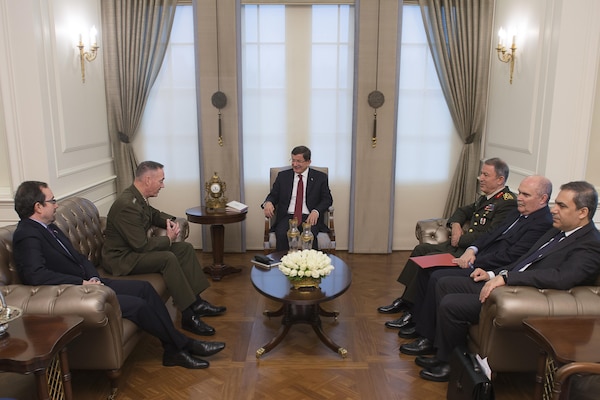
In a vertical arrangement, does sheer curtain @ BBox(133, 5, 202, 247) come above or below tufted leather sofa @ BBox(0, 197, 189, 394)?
above

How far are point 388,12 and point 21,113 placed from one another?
3.44 metres

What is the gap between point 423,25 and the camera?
4.91m

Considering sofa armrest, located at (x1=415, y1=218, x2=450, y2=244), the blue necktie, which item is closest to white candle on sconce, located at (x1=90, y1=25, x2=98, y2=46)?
the blue necktie

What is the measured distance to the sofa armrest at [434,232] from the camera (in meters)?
3.82

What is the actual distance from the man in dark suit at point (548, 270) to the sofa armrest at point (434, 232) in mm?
924

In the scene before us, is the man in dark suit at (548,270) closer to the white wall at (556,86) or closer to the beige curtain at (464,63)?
the white wall at (556,86)

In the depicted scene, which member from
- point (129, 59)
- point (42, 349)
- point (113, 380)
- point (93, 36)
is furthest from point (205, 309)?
point (129, 59)

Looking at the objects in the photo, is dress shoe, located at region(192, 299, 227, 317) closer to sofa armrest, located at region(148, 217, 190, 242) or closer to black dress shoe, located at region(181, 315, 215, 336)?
black dress shoe, located at region(181, 315, 215, 336)

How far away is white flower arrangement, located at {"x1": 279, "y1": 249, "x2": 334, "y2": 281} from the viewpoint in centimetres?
282

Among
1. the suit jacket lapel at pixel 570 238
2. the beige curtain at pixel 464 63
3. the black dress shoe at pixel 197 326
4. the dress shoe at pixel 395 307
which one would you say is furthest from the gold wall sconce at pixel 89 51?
the suit jacket lapel at pixel 570 238

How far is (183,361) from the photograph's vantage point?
2.90m

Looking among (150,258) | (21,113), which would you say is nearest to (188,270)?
(150,258)

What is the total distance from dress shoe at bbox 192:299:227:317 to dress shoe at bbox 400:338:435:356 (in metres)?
1.42

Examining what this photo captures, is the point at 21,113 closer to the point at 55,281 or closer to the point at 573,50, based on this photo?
the point at 55,281
